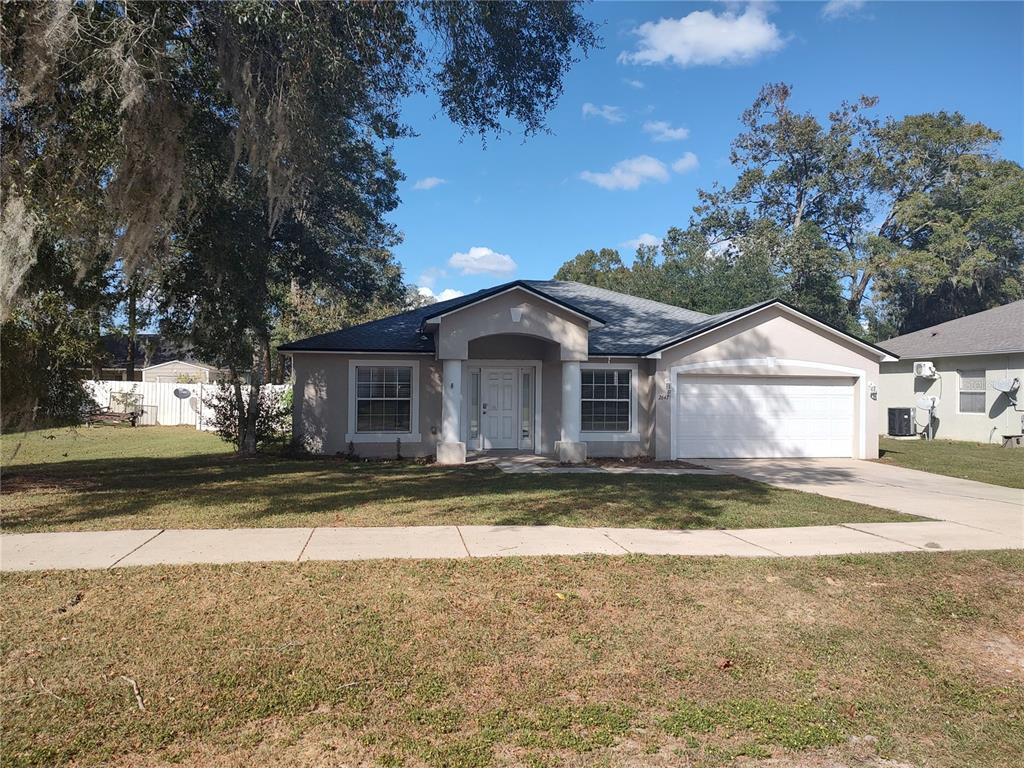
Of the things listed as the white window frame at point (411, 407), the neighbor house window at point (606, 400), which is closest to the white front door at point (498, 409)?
the white window frame at point (411, 407)

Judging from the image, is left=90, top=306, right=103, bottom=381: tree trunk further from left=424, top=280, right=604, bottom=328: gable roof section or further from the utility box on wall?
the utility box on wall

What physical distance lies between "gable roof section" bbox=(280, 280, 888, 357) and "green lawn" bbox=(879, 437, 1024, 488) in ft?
9.49

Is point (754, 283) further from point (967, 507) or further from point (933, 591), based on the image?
point (933, 591)

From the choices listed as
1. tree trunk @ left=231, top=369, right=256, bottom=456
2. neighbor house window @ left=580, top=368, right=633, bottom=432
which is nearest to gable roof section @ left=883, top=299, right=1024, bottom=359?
neighbor house window @ left=580, top=368, right=633, bottom=432

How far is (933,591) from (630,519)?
3.53m

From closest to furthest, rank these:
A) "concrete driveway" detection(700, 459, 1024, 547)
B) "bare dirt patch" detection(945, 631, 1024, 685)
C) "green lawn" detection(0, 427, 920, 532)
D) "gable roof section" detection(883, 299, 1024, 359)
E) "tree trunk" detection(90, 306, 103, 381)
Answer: "bare dirt patch" detection(945, 631, 1024, 685) → "green lawn" detection(0, 427, 920, 532) → "concrete driveway" detection(700, 459, 1024, 547) → "tree trunk" detection(90, 306, 103, 381) → "gable roof section" detection(883, 299, 1024, 359)

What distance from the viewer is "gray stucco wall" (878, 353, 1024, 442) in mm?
20391

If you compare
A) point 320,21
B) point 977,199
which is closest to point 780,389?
point 320,21

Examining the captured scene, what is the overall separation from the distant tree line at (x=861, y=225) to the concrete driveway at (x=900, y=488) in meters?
14.6

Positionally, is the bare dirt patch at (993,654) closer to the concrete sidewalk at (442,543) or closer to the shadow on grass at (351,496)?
the concrete sidewalk at (442,543)

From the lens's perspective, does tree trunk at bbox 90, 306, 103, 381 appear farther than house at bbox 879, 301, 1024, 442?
No

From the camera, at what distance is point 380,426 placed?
16.4m

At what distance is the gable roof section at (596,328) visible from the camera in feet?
52.2

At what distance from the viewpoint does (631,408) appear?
670 inches
